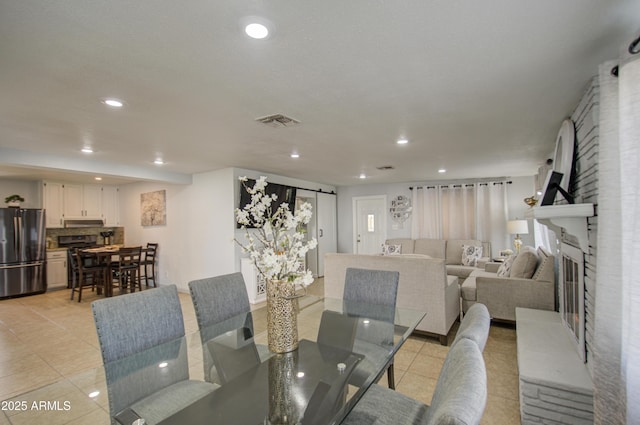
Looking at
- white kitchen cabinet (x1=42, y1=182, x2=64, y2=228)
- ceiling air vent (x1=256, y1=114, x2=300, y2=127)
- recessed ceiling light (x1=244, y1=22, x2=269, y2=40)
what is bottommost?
white kitchen cabinet (x1=42, y1=182, x2=64, y2=228)

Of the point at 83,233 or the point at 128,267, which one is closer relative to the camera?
the point at 128,267

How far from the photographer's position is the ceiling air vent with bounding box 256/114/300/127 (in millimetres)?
2590

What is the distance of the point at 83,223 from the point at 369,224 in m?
6.77

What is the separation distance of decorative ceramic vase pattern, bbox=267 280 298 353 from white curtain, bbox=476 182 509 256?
5.73 meters

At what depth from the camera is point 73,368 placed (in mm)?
2842

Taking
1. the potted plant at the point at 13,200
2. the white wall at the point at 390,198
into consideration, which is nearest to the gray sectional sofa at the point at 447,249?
the white wall at the point at 390,198

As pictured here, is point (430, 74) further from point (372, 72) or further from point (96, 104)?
point (96, 104)

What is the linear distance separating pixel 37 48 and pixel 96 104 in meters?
0.76

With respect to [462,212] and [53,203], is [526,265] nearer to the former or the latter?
[462,212]

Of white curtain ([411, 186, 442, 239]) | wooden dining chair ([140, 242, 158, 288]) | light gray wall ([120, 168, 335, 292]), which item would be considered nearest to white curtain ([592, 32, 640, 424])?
light gray wall ([120, 168, 335, 292])

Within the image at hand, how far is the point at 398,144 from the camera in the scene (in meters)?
3.58

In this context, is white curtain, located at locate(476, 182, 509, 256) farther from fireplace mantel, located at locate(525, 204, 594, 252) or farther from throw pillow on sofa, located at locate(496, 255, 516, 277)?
fireplace mantel, located at locate(525, 204, 594, 252)

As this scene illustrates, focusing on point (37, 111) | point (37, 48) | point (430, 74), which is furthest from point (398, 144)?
point (37, 111)

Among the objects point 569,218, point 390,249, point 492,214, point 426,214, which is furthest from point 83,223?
point 492,214
